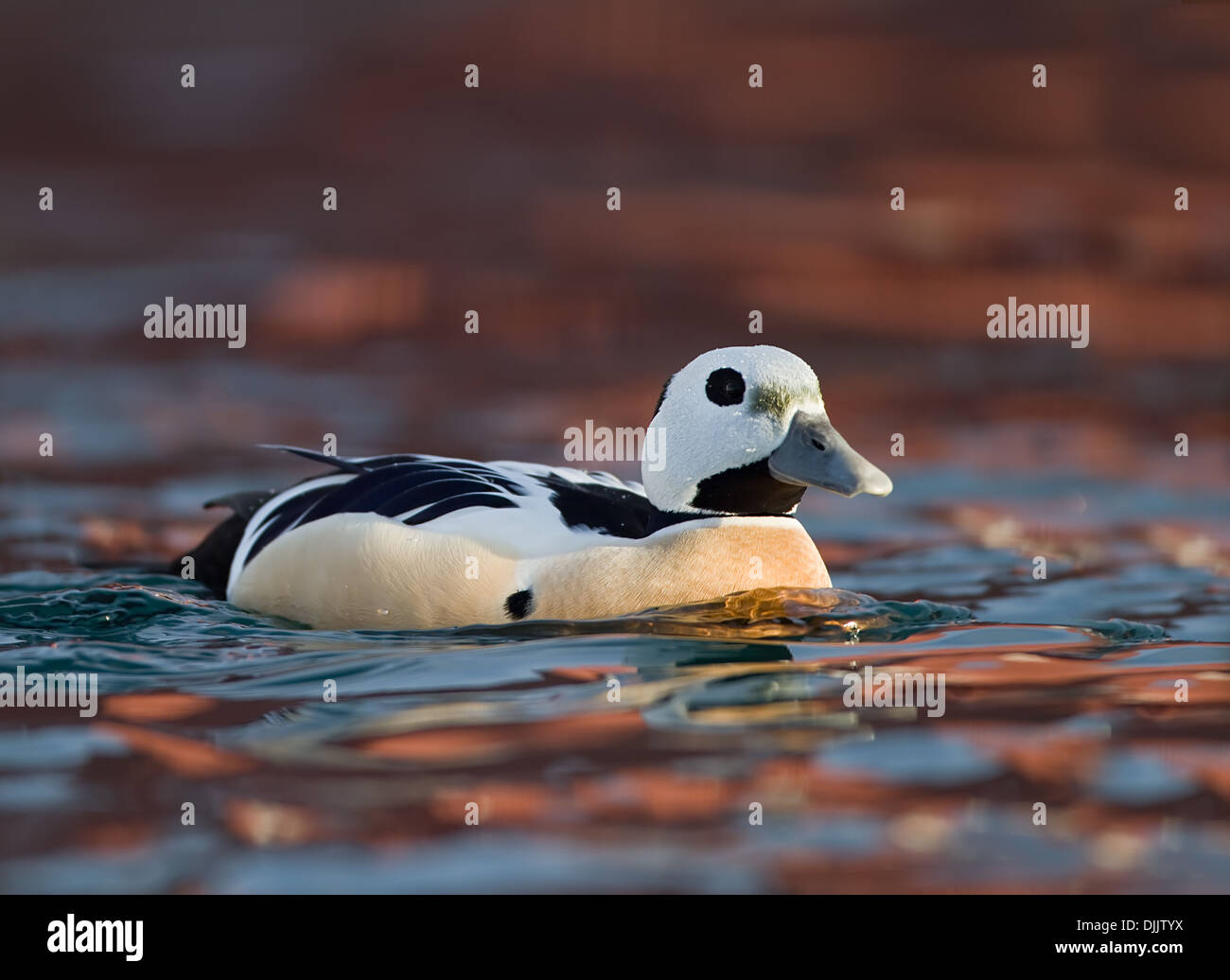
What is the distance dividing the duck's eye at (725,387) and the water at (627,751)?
0.68m

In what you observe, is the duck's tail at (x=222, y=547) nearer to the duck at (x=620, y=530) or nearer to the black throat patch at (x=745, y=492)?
the duck at (x=620, y=530)

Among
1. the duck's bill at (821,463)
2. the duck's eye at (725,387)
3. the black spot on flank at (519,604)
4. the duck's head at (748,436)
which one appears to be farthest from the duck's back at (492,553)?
the duck's eye at (725,387)

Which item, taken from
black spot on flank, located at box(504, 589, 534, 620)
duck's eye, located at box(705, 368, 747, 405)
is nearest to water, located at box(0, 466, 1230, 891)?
black spot on flank, located at box(504, 589, 534, 620)

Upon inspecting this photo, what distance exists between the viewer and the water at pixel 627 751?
4004mm

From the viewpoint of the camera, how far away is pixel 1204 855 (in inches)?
162

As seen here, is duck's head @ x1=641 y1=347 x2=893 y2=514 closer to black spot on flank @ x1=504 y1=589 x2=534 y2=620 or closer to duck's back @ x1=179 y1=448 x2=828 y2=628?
duck's back @ x1=179 y1=448 x2=828 y2=628

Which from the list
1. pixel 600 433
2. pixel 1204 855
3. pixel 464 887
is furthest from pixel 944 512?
pixel 464 887

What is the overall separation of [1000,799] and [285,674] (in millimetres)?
2299

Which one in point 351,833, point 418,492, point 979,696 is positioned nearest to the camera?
point 351,833

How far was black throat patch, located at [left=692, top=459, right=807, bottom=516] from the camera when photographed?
6086 millimetres

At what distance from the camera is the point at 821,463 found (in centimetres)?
589

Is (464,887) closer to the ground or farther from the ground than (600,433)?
closer to the ground

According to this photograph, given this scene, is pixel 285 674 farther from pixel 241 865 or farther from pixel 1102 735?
pixel 1102 735

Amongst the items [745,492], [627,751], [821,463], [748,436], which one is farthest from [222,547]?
[627,751]
